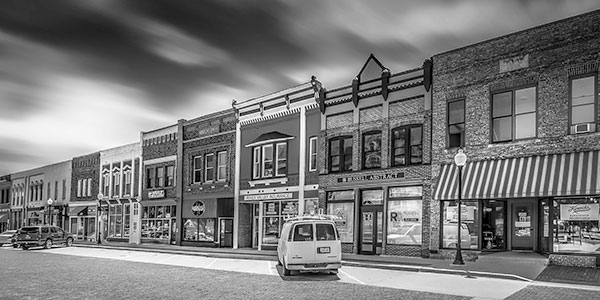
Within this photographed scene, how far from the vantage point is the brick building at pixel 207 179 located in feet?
120

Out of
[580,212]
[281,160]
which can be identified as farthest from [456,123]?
[281,160]

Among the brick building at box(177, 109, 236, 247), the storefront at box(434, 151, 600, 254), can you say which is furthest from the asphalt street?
the brick building at box(177, 109, 236, 247)

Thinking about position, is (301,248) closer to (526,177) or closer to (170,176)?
(526,177)

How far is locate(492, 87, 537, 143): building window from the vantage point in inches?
860

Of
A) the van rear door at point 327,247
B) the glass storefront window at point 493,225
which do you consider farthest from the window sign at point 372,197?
the van rear door at point 327,247

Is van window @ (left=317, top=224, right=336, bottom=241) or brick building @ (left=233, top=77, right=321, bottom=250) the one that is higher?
brick building @ (left=233, top=77, right=321, bottom=250)

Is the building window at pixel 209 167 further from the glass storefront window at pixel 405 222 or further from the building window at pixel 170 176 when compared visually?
the glass storefront window at pixel 405 222

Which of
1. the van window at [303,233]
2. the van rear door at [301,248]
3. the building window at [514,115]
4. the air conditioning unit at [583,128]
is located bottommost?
the van rear door at [301,248]

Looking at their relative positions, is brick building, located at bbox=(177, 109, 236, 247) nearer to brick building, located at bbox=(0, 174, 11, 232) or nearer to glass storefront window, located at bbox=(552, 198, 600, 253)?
glass storefront window, located at bbox=(552, 198, 600, 253)

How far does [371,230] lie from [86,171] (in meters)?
37.2

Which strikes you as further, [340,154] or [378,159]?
[340,154]

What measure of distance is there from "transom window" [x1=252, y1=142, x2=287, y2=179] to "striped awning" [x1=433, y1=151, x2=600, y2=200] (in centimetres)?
1163

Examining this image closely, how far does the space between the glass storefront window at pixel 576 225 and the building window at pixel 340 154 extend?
37.4 ft

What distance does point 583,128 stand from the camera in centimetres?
2014
